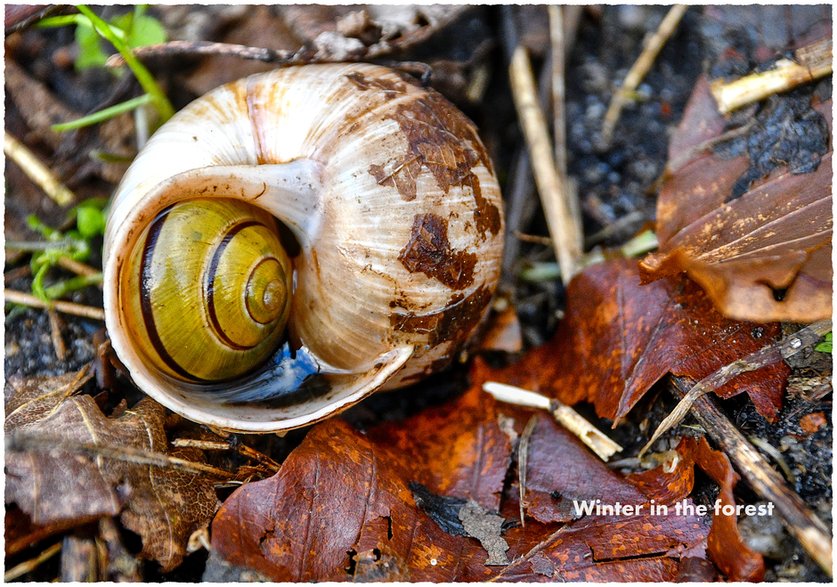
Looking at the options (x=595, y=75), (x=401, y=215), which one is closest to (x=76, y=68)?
(x=401, y=215)

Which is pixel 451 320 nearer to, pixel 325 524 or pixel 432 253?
pixel 432 253

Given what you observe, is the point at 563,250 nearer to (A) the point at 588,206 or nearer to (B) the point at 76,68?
(A) the point at 588,206

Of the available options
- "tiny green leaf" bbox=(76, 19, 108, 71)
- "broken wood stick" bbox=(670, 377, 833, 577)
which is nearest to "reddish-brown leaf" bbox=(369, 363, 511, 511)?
"broken wood stick" bbox=(670, 377, 833, 577)

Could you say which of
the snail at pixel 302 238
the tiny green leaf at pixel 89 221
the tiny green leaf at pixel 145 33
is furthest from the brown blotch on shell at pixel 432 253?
the tiny green leaf at pixel 145 33

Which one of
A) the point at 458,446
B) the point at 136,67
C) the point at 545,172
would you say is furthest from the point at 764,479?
the point at 136,67

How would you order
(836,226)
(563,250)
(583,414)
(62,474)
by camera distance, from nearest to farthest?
1. (62,474)
2. (836,226)
3. (583,414)
4. (563,250)
